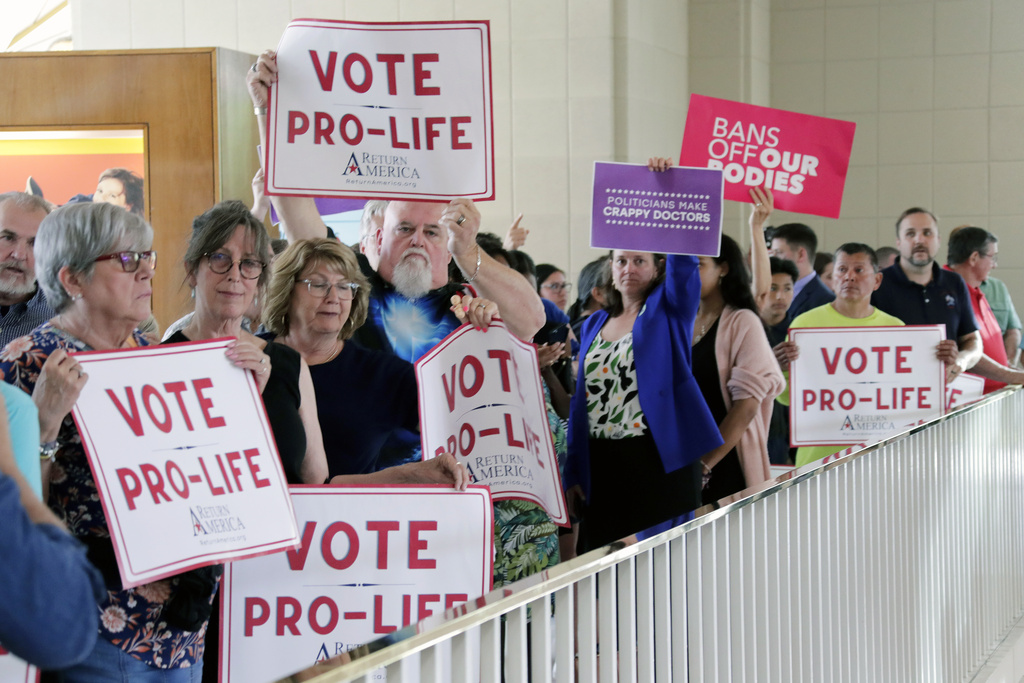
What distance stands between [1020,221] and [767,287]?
160 inches

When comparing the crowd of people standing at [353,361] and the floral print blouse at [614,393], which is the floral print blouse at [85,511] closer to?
the crowd of people standing at [353,361]

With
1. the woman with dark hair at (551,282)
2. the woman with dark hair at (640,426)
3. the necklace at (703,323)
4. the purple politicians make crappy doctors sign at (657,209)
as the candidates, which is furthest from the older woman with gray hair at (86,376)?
the woman with dark hair at (551,282)

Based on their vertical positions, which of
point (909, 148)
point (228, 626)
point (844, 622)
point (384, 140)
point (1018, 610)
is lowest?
point (1018, 610)

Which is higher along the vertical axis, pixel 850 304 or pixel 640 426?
pixel 850 304

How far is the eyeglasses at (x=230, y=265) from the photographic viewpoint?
6.59ft

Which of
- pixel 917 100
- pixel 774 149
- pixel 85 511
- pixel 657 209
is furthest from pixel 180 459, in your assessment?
pixel 917 100

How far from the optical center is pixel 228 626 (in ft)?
6.57

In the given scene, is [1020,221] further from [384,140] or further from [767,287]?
[384,140]

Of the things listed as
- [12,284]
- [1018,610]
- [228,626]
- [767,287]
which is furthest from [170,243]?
[1018,610]

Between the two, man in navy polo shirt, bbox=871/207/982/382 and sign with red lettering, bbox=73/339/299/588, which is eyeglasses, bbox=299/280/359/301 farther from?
man in navy polo shirt, bbox=871/207/982/382

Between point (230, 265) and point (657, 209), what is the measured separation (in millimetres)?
1783

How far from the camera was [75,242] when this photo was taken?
179cm

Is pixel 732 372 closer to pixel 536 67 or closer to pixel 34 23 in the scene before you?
pixel 536 67

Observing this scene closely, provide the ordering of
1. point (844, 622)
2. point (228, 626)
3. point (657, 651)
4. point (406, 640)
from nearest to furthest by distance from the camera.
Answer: point (406, 640) < point (657, 651) < point (228, 626) < point (844, 622)
